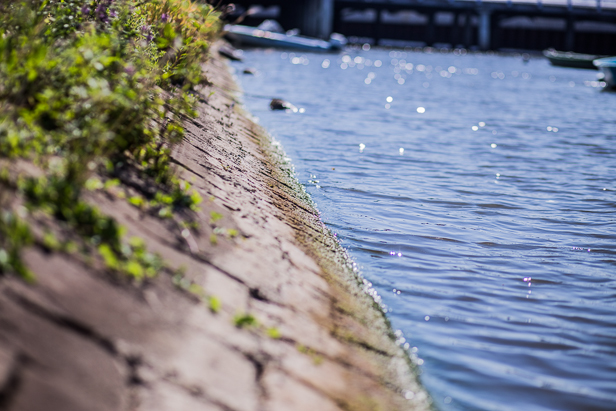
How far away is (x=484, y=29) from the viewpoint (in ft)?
214

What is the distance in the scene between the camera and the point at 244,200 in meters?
5.29

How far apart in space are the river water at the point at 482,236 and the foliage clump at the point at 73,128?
6.40 feet

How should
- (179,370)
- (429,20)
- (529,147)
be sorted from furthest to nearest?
(429,20) < (529,147) < (179,370)

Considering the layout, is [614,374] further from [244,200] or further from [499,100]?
[499,100]

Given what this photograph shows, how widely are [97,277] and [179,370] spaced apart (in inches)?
23.3

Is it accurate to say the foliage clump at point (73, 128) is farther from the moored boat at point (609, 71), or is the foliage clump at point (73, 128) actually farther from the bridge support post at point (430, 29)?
the bridge support post at point (430, 29)

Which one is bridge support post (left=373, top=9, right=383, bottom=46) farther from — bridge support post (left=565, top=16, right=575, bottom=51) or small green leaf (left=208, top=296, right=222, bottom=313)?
small green leaf (left=208, top=296, right=222, bottom=313)

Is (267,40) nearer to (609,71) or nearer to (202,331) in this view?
(609,71)

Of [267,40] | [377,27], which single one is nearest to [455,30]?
[377,27]

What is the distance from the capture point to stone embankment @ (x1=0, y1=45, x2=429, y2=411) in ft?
7.77

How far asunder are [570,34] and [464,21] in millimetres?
11366

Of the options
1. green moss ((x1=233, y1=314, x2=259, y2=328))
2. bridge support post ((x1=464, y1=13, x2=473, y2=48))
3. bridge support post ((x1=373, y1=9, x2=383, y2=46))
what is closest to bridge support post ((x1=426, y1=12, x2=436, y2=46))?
bridge support post ((x1=464, y1=13, x2=473, y2=48))

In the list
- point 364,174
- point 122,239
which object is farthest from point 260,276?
point 364,174

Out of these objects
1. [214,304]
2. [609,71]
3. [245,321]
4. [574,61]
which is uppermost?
[574,61]
